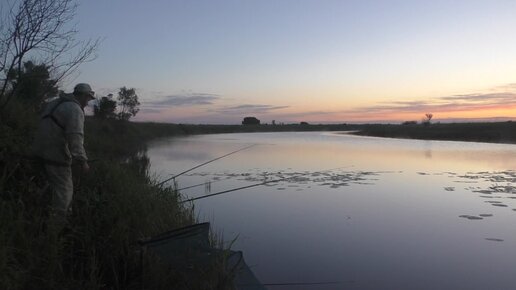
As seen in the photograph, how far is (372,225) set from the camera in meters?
9.93

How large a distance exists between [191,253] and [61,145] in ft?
6.46

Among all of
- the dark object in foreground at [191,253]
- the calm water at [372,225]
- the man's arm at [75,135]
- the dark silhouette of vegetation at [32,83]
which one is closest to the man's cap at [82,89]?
the man's arm at [75,135]

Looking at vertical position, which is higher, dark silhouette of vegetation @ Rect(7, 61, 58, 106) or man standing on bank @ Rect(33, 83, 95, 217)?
dark silhouette of vegetation @ Rect(7, 61, 58, 106)

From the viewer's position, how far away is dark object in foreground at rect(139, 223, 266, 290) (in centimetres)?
508

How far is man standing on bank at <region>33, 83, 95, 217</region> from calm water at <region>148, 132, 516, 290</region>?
2.85 m

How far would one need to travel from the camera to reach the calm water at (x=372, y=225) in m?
7.01

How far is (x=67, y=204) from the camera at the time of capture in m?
5.58

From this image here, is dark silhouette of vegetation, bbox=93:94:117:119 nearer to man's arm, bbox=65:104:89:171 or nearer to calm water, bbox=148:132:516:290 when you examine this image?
calm water, bbox=148:132:516:290

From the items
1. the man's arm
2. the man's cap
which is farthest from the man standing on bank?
the man's cap

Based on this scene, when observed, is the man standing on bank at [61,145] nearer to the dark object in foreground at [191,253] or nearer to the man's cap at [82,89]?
the man's cap at [82,89]

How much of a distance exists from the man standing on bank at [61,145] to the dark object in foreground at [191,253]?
3.93 feet

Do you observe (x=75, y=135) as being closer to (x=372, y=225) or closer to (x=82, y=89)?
(x=82, y=89)

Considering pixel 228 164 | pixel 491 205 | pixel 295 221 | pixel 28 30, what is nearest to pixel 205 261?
pixel 295 221

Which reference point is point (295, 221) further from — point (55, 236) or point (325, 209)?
point (55, 236)
